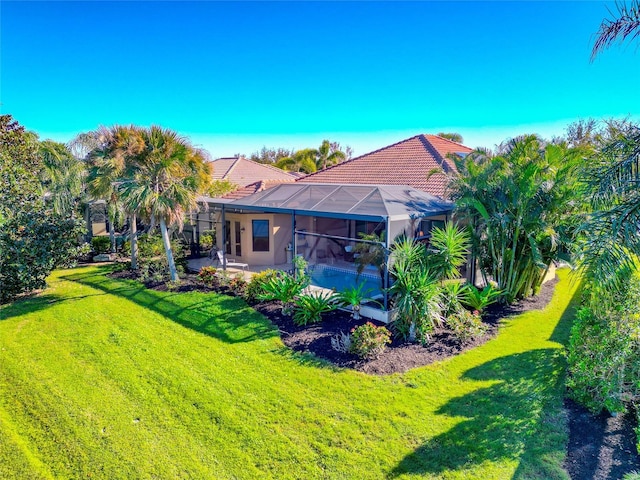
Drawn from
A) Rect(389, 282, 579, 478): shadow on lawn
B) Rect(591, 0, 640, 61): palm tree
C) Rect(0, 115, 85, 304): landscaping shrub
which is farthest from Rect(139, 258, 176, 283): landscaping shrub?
Rect(591, 0, 640, 61): palm tree

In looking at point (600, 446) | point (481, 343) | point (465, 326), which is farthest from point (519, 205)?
point (600, 446)

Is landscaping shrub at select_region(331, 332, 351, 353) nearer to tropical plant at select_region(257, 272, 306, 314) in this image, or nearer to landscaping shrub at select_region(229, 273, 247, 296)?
tropical plant at select_region(257, 272, 306, 314)

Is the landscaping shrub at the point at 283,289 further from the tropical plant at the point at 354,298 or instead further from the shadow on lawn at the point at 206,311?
the tropical plant at the point at 354,298

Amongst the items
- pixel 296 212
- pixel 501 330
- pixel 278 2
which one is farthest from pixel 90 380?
pixel 278 2

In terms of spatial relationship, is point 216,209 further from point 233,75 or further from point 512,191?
point 512,191

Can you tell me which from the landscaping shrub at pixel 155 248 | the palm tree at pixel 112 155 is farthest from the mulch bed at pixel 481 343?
the palm tree at pixel 112 155

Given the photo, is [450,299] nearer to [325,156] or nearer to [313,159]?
[325,156]
